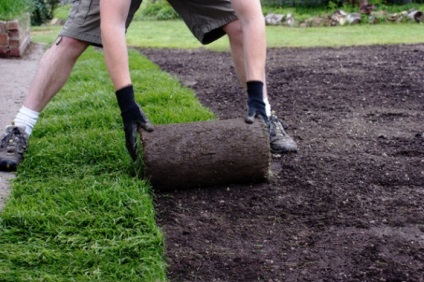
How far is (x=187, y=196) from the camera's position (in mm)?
3219

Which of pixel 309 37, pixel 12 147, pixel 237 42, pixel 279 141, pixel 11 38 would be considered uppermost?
pixel 237 42

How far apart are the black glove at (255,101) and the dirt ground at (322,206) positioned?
0.34m

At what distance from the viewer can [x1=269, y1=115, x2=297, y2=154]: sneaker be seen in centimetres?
383

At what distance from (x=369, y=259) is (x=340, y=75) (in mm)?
4051

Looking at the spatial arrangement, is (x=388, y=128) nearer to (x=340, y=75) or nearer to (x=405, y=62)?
(x=340, y=75)

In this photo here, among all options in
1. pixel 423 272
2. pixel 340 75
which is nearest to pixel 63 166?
pixel 423 272

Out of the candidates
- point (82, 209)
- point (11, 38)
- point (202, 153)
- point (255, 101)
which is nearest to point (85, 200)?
point (82, 209)

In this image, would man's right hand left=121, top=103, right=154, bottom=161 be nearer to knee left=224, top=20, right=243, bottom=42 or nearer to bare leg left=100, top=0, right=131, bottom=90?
bare leg left=100, top=0, right=131, bottom=90

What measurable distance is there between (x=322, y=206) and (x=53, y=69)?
5.63 ft

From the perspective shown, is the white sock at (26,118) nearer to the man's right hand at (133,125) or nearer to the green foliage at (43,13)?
the man's right hand at (133,125)

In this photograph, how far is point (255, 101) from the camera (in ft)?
11.2

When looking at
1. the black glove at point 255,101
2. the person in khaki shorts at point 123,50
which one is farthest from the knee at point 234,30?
the black glove at point 255,101

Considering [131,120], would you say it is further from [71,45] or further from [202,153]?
[71,45]

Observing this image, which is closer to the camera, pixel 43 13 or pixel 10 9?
pixel 10 9
